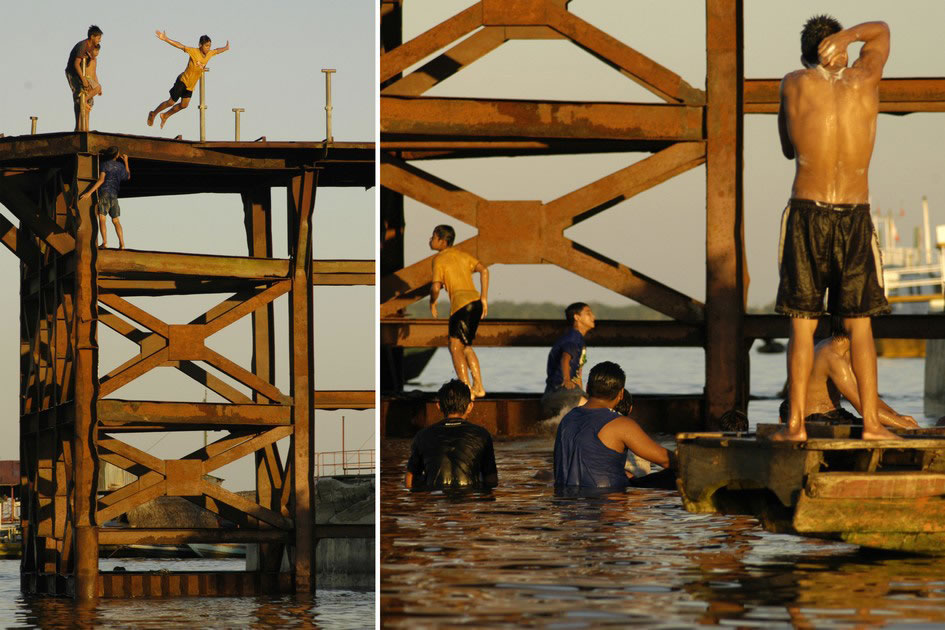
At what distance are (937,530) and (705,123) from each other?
8.51 meters

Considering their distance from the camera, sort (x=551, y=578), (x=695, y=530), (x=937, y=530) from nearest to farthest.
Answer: (x=551, y=578), (x=937, y=530), (x=695, y=530)

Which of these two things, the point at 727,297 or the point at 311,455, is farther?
the point at 311,455

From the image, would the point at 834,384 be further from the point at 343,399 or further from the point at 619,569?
the point at 343,399

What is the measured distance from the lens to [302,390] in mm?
21641

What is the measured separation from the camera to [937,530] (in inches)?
307

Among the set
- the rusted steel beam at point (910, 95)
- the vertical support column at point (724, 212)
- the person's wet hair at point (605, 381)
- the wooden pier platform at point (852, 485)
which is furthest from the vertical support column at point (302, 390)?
the wooden pier platform at point (852, 485)

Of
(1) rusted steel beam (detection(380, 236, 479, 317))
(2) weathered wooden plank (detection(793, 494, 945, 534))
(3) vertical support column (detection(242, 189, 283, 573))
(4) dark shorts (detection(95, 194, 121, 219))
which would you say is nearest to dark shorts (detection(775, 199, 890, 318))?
(2) weathered wooden plank (detection(793, 494, 945, 534))

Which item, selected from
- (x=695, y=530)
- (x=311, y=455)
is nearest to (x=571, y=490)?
(x=695, y=530)

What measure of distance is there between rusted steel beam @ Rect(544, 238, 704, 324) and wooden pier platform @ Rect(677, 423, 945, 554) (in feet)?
26.4

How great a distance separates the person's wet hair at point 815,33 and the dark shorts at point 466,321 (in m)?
7.81

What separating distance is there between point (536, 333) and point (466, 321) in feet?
4.29

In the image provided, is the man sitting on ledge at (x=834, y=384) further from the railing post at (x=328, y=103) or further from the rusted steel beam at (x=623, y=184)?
the railing post at (x=328, y=103)

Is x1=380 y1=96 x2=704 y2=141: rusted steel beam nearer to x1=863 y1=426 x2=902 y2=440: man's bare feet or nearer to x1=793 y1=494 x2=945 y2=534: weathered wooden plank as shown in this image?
x1=863 y1=426 x2=902 y2=440: man's bare feet

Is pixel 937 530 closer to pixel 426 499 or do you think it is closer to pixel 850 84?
pixel 850 84
